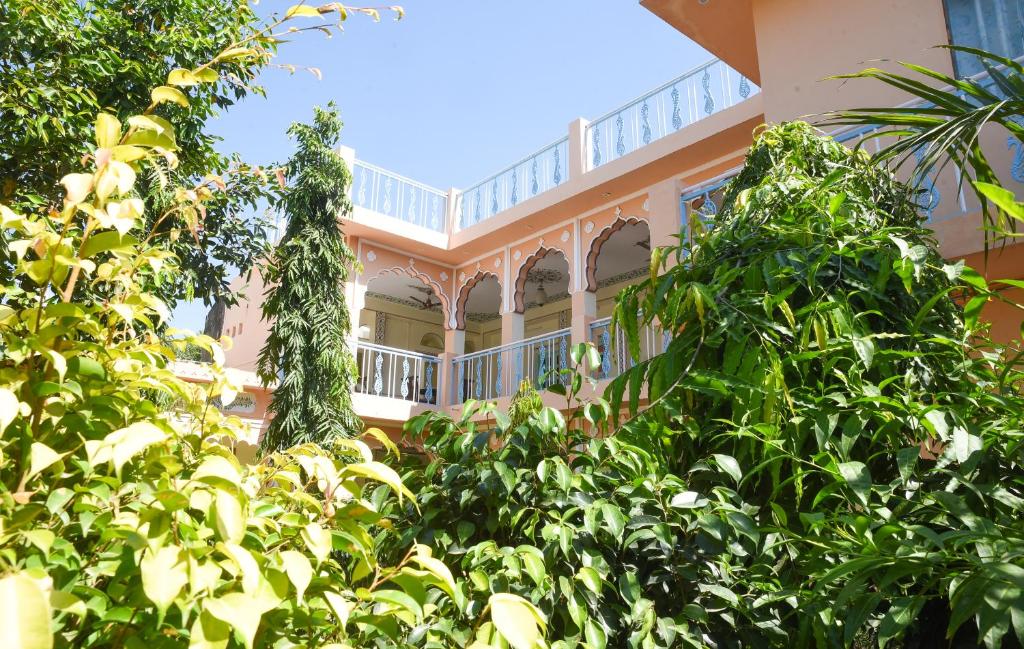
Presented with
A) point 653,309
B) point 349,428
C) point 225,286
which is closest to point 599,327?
point 349,428

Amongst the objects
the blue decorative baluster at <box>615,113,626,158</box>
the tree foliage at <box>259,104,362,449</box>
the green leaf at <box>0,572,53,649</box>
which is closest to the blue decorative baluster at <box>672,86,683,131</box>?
the blue decorative baluster at <box>615,113,626,158</box>

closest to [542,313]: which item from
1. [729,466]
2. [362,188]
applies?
[362,188]

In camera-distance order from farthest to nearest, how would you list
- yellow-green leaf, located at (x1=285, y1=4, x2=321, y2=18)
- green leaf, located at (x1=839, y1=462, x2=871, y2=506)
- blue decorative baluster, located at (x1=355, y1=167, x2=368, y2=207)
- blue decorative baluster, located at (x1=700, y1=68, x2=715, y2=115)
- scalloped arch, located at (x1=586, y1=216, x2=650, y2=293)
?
blue decorative baluster, located at (x1=355, y1=167, x2=368, y2=207)
scalloped arch, located at (x1=586, y1=216, x2=650, y2=293)
blue decorative baluster, located at (x1=700, y1=68, x2=715, y2=115)
green leaf, located at (x1=839, y1=462, x2=871, y2=506)
yellow-green leaf, located at (x1=285, y1=4, x2=321, y2=18)

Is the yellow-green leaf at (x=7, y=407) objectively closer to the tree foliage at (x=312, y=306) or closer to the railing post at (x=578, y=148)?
the tree foliage at (x=312, y=306)

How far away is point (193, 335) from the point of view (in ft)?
3.46

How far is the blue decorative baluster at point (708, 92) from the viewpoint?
22.2 feet

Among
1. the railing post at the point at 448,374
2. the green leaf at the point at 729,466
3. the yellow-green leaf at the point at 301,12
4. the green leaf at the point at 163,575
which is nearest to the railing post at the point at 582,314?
the railing post at the point at 448,374

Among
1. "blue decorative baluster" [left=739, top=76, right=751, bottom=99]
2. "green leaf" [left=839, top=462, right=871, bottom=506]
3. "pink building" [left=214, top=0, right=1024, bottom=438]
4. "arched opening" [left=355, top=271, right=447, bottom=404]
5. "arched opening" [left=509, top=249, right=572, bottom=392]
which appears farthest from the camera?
"arched opening" [left=355, top=271, right=447, bottom=404]

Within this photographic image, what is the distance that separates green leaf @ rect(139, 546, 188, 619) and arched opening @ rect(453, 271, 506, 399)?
7423mm

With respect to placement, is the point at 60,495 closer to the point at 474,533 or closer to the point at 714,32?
the point at 474,533

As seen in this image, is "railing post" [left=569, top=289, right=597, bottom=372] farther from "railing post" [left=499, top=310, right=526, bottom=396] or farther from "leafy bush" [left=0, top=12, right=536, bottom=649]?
"leafy bush" [left=0, top=12, right=536, bottom=649]

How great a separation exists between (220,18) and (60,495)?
4234 millimetres

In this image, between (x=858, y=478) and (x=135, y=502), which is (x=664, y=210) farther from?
(x=135, y=502)

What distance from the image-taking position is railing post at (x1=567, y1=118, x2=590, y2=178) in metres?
7.85
